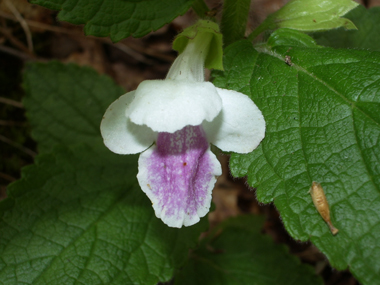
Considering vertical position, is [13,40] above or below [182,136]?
below

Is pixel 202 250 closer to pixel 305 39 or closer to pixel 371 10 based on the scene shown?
pixel 305 39

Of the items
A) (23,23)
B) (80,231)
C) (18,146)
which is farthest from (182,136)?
(23,23)

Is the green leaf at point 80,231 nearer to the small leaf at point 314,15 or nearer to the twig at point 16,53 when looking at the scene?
the small leaf at point 314,15

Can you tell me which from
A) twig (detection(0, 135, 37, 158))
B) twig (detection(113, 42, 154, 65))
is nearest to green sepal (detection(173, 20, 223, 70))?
twig (detection(0, 135, 37, 158))

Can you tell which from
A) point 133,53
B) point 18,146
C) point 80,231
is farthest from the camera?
point 133,53

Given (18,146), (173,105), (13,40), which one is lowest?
(18,146)

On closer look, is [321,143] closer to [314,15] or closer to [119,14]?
[314,15]

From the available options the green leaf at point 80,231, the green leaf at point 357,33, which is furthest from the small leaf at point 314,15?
the green leaf at point 80,231
